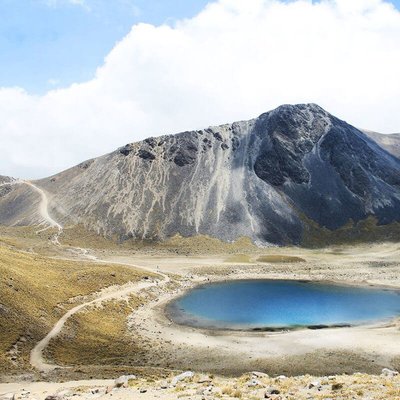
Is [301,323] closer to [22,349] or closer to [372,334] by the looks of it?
[372,334]

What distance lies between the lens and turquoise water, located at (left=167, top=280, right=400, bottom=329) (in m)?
76.1

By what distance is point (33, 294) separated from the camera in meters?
64.6

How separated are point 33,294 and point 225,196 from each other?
118 metres

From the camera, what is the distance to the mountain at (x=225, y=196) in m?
164

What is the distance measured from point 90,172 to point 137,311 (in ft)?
432

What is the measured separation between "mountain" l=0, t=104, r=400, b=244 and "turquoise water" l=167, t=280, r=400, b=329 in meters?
54.1

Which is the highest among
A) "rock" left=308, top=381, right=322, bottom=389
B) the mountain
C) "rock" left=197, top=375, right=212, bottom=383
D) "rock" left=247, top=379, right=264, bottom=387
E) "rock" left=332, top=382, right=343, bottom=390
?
the mountain

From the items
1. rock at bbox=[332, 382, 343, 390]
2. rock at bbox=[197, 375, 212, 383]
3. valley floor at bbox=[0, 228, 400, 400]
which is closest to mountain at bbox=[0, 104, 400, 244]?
valley floor at bbox=[0, 228, 400, 400]

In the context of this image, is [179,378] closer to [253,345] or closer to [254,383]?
[254,383]

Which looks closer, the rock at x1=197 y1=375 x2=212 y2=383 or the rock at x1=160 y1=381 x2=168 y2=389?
the rock at x1=160 y1=381 x2=168 y2=389

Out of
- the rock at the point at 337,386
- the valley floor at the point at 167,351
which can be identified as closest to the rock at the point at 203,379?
the valley floor at the point at 167,351

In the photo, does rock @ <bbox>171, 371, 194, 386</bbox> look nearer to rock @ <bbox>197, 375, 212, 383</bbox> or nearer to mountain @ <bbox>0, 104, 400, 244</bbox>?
rock @ <bbox>197, 375, 212, 383</bbox>

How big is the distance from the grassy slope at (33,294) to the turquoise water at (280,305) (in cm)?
1674

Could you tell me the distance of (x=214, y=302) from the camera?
90.3 meters
